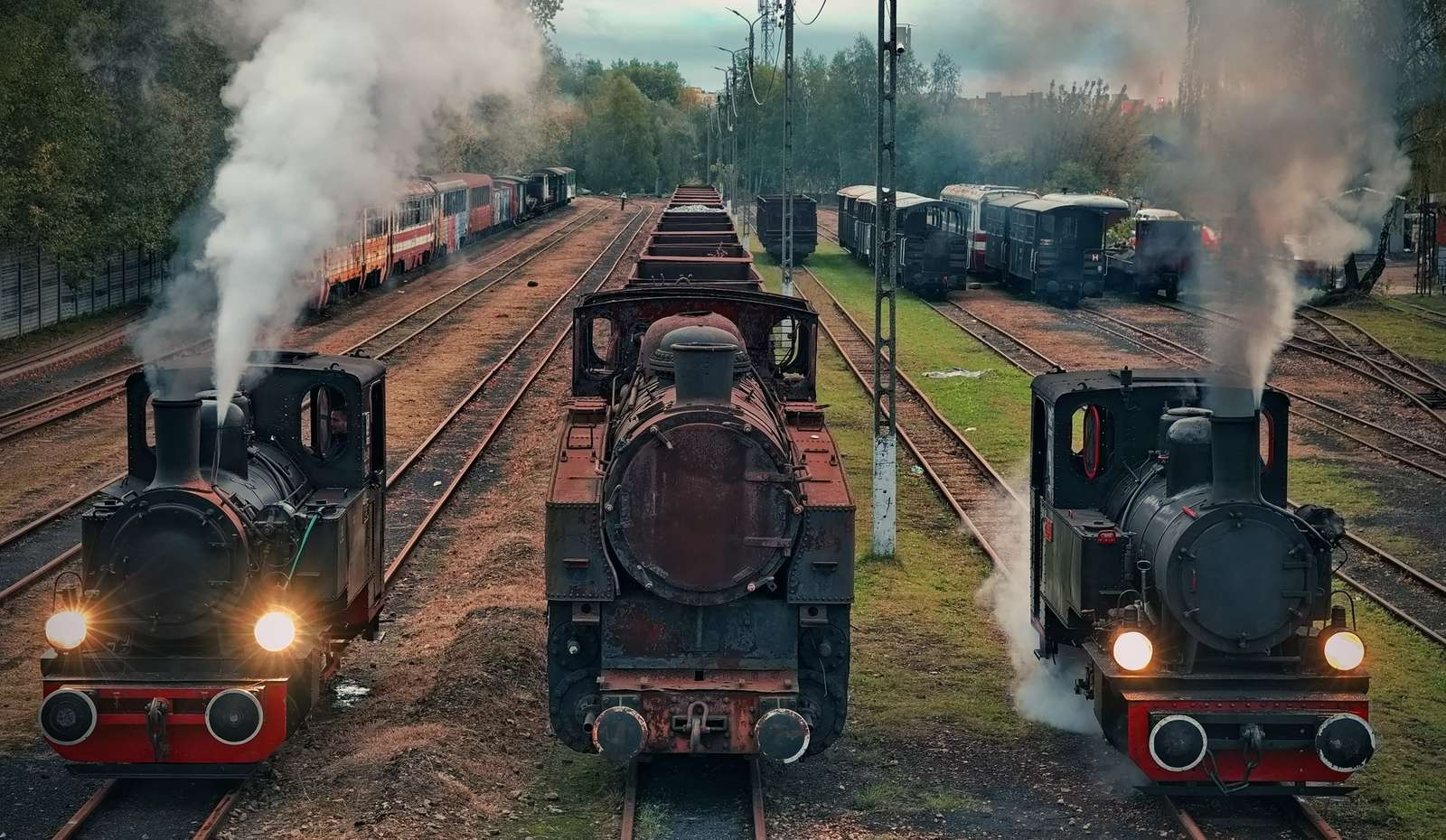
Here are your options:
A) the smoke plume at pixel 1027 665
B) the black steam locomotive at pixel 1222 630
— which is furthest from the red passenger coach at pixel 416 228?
the black steam locomotive at pixel 1222 630

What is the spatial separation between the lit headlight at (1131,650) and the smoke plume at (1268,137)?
1631 mm

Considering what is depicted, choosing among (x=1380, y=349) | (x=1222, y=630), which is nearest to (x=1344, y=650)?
(x=1222, y=630)

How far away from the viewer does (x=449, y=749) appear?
9.90m

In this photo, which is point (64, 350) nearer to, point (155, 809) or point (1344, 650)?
point (155, 809)

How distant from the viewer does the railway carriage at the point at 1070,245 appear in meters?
39.2

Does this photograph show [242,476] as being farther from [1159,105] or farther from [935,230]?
[935,230]

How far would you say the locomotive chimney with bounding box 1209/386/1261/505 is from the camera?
29.2ft

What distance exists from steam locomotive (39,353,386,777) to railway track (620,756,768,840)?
214 cm

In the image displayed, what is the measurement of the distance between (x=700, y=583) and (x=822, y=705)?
3.85 ft

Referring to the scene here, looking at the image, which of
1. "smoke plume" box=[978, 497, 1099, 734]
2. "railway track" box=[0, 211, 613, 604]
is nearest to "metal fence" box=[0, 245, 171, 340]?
"railway track" box=[0, 211, 613, 604]

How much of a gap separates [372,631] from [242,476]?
277 centimetres

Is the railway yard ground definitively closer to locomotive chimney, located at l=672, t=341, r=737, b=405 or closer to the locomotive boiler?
the locomotive boiler

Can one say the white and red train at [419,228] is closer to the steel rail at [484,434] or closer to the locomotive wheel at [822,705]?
the steel rail at [484,434]

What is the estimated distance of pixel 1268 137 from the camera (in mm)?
9398
